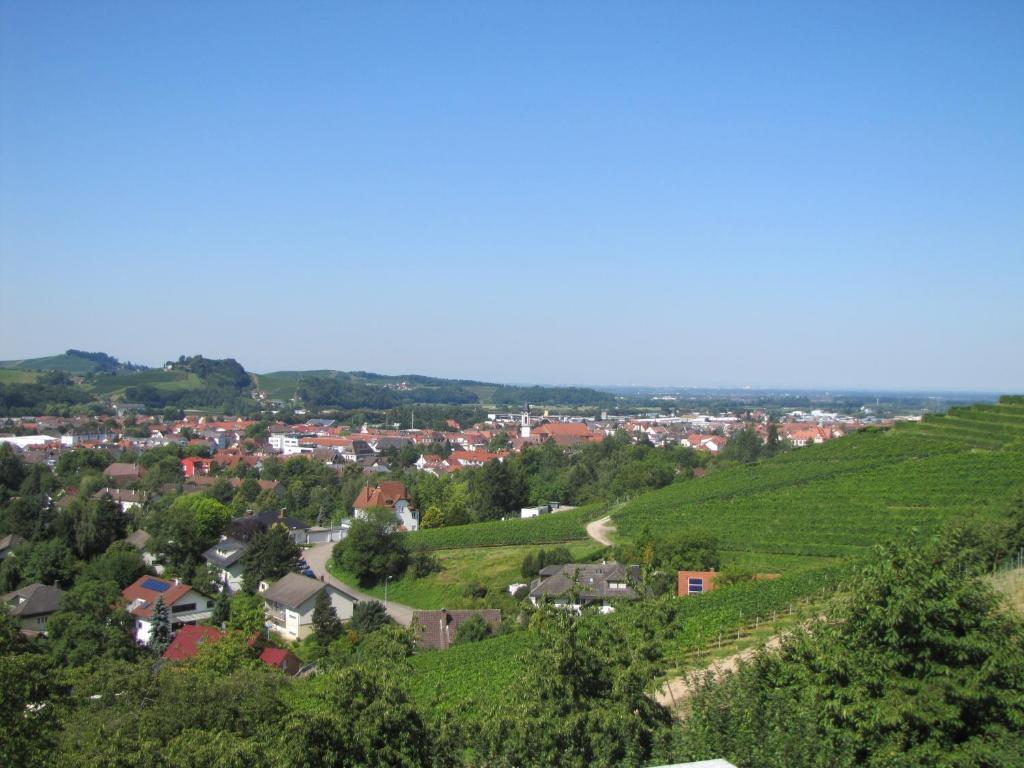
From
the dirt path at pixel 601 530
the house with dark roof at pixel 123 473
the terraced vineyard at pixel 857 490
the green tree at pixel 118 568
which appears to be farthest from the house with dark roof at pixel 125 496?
the terraced vineyard at pixel 857 490

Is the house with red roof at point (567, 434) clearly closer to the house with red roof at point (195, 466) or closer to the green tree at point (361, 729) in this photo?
the house with red roof at point (195, 466)

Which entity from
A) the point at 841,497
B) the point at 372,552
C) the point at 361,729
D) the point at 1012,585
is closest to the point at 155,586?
the point at 372,552

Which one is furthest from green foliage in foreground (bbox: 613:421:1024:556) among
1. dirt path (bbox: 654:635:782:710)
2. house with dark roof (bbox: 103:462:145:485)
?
house with dark roof (bbox: 103:462:145:485)

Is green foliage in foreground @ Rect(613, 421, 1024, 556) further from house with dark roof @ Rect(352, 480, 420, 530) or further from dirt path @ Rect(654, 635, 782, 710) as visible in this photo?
house with dark roof @ Rect(352, 480, 420, 530)

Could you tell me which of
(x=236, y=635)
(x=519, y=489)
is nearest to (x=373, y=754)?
(x=236, y=635)

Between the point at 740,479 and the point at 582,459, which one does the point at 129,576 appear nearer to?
the point at 740,479

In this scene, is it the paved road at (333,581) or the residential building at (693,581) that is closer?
the residential building at (693,581)
